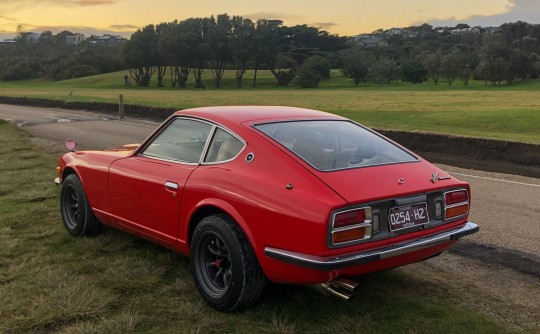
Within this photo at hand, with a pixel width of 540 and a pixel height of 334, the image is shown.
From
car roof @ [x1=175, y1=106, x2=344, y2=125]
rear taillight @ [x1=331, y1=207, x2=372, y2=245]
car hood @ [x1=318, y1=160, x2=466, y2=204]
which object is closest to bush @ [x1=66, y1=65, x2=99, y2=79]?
car roof @ [x1=175, y1=106, x2=344, y2=125]

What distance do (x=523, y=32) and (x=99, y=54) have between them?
89.1 m

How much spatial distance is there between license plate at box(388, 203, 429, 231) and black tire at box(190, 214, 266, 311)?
91 centimetres

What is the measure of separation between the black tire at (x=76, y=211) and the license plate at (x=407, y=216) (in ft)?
10.1

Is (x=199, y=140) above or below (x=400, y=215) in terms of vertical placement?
above

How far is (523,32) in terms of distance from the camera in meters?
110

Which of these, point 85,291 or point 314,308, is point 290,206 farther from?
point 85,291

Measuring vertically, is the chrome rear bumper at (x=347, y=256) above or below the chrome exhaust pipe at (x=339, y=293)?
above

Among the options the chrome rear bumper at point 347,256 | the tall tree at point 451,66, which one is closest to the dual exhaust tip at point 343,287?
the chrome rear bumper at point 347,256

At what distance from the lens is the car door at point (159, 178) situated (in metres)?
4.08

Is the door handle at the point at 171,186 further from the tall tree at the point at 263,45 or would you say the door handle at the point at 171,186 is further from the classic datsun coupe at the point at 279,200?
the tall tree at the point at 263,45

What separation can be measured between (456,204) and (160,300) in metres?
2.23

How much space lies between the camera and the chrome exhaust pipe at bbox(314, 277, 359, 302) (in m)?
3.25

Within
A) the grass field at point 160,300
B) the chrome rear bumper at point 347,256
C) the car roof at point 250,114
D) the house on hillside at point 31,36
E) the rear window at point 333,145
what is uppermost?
the house on hillside at point 31,36

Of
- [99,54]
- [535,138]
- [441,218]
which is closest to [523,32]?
[99,54]
